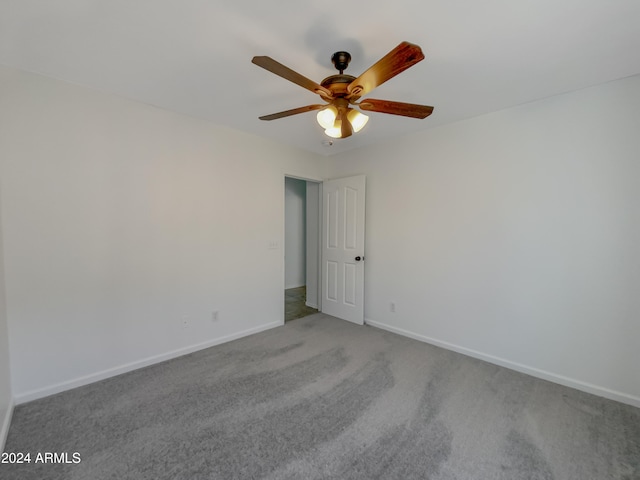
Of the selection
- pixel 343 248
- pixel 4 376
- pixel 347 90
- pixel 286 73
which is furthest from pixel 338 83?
pixel 4 376

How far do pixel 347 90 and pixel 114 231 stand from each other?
7.26 ft

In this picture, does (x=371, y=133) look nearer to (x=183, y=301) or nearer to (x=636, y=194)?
(x=636, y=194)

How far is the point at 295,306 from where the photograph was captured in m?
4.48

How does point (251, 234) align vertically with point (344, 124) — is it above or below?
below

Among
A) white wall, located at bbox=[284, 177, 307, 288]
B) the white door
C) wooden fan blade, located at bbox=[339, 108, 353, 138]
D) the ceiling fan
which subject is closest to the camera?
the ceiling fan

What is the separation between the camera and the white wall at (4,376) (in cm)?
164

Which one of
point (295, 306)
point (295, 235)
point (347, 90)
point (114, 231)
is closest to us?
point (347, 90)

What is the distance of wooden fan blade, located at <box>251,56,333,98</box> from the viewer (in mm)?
1235

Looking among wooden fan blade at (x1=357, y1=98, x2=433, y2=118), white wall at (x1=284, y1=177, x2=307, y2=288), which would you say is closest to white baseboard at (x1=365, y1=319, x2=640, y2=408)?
wooden fan blade at (x1=357, y1=98, x2=433, y2=118)

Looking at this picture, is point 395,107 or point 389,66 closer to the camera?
point 389,66

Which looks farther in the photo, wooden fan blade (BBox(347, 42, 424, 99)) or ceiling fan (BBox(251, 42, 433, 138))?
ceiling fan (BBox(251, 42, 433, 138))

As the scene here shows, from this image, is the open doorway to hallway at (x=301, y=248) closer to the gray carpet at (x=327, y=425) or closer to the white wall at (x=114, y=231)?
the white wall at (x=114, y=231)

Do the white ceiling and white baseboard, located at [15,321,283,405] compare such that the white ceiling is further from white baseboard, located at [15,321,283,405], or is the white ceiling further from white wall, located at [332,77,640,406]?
white baseboard, located at [15,321,283,405]

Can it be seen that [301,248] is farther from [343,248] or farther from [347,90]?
[347,90]
